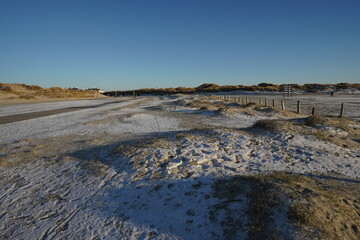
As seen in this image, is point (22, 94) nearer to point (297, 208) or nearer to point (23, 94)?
point (23, 94)

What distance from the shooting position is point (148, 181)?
184 inches

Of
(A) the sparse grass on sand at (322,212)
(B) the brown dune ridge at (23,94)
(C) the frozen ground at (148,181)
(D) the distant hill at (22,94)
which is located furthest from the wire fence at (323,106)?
(D) the distant hill at (22,94)

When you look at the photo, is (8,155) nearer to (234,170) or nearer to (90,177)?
(90,177)

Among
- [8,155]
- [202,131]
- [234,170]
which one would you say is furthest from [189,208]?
[8,155]

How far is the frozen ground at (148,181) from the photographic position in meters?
3.25

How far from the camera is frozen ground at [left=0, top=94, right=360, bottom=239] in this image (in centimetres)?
325

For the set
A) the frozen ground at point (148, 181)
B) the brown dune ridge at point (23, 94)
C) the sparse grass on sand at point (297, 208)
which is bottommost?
the frozen ground at point (148, 181)

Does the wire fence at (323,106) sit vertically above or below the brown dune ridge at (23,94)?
below

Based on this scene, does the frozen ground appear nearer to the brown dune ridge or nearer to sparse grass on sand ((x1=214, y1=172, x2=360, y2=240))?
sparse grass on sand ((x1=214, y1=172, x2=360, y2=240))

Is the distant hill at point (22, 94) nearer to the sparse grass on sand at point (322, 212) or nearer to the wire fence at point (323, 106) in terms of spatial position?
the wire fence at point (323, 106)

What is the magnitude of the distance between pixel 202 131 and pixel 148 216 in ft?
18.2

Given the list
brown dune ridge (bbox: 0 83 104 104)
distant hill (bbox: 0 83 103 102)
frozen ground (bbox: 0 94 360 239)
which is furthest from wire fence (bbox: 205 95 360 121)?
distant hill (bbox: 0 83 103 102)

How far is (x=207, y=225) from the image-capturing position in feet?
10.6

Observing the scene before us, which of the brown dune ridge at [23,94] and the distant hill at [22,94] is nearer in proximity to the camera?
the brown dune ridge at [23,94]
